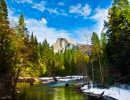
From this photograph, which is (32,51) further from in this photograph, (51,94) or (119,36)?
(119,36)

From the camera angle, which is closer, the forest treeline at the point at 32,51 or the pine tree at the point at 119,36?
the forest treeline at the point at 32,51

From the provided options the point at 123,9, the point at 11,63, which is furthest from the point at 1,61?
the point at 123,9

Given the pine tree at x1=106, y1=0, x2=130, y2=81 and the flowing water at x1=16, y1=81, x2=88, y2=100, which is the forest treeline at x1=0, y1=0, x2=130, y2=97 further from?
the flowing water at x1=16, y1=81, x2=88, y2=100

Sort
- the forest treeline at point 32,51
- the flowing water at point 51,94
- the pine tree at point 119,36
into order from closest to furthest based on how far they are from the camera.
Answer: the flowing water at point 51,94
the forest treeline at point 32,51
the pine tree at point 119,36

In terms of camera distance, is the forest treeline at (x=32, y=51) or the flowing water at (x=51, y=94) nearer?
A: the flowing water at (x=51, y=94)

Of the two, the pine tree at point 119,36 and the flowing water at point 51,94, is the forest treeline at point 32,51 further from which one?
the flowing water at point 51,94

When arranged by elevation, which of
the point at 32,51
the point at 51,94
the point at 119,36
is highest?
the point at 119,36

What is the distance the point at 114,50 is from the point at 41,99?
1727 centimetres

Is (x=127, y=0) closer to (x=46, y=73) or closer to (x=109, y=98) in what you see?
(x=109, y=98)

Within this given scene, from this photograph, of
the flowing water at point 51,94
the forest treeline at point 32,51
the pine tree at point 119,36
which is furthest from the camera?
the pine tree at point 119,36

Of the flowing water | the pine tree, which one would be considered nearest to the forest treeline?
the pine tree

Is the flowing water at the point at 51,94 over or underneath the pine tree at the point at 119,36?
underneath

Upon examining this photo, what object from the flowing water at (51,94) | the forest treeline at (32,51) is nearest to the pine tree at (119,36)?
the forest treeline at (32,51)

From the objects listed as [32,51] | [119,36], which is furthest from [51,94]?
[119,36]
